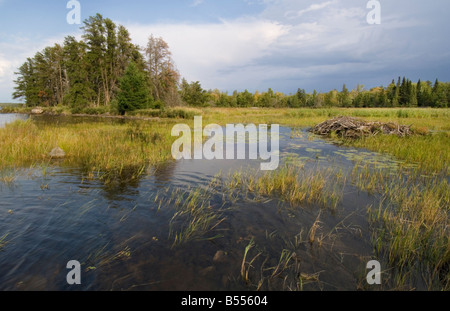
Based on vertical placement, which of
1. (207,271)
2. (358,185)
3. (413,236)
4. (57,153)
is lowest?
(207,271)

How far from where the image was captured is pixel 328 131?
17297 millimetres

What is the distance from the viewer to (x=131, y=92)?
101 feet

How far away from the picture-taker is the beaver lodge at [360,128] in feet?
46.2

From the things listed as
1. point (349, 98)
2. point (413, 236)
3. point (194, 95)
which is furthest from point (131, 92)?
point (349, 98)

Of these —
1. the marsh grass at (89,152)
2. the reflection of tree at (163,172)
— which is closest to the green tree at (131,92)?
the marsh grass at (89,152)

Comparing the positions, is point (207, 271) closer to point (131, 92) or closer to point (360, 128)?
point (360, 128)

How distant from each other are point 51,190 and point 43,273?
11.2 feet

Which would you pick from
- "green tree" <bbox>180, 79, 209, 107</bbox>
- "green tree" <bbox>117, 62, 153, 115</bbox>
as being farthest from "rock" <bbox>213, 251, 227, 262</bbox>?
"green tree" <bbox>180, 79, 209, 107</bbox>

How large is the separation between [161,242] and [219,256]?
3.51 ft

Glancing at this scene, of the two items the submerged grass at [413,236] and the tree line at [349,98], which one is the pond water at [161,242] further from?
the tree line at [349,98]

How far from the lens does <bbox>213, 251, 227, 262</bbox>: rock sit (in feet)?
11.2

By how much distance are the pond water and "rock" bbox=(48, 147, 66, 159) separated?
3.10 meters

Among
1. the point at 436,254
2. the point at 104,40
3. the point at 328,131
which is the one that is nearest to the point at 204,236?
the point at 436,254
